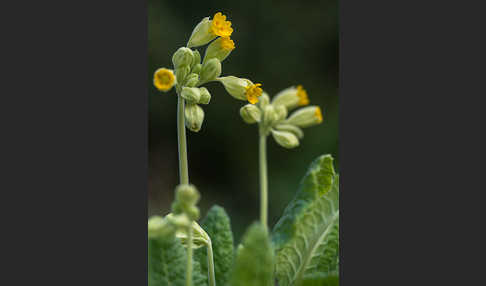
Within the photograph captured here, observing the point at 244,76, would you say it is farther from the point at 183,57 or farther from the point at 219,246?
the point at 219,246

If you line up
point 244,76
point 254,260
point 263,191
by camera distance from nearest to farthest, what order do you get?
1. point 254,260
2. point 263,191
3. point 244,76

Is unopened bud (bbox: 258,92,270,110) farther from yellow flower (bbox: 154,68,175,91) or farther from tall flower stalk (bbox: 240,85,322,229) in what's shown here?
yellow flower (bbox: 154,68,175,91)

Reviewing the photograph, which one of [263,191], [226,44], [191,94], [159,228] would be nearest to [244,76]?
[226,44]

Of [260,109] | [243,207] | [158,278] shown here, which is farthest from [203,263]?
[243,207]

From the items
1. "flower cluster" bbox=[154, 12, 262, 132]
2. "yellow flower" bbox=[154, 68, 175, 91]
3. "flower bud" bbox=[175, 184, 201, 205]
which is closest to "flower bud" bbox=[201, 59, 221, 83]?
"flower cluster" bbox=[154, 12, 262, 132]

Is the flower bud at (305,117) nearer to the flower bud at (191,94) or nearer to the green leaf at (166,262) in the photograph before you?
the flower bud at (191,94)

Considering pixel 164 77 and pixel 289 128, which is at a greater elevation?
pixel 164 77
